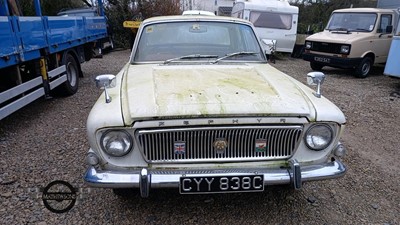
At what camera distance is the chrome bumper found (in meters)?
2.42

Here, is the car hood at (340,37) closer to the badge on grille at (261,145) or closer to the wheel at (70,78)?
the wheel at (70,78)

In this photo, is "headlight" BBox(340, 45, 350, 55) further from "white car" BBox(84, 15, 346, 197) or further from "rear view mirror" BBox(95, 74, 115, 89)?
"rear view mirror" BBox(95, 74, 115, 89)

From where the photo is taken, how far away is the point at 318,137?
2.65 meters

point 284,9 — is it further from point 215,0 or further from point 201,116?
point 201,116

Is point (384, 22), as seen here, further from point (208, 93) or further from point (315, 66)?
point (208, 93)

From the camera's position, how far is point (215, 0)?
23.0m

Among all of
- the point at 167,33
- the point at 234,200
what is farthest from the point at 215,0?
the point at 234,200

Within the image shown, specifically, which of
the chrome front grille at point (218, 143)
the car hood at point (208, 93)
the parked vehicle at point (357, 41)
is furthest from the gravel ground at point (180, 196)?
the parked vehicle at point (357, 41)

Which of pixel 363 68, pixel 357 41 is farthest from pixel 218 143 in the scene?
pixel 363 68

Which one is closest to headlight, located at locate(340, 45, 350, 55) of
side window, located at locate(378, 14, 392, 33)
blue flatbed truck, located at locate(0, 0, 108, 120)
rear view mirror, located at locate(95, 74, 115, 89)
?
side window, located at locate(378, 14, 392, 33)

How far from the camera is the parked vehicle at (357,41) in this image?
32.9 ft

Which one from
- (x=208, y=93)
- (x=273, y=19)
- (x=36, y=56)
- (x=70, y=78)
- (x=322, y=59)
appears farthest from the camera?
(x=273, y=19)

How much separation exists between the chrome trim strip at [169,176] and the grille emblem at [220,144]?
0.55 feet

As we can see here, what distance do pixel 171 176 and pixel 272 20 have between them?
1211cm
